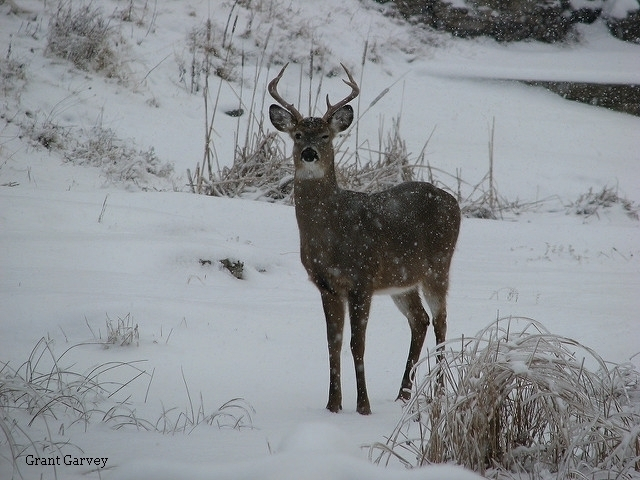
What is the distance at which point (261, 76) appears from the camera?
19.1 m

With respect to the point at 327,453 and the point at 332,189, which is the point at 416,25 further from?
the point at 327,453

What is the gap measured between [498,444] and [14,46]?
1348cm

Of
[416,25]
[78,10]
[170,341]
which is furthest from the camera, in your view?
[416,25]

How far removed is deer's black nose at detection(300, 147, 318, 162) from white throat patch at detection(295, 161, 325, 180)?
0.08 m

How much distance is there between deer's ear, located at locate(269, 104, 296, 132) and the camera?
528 centimetres

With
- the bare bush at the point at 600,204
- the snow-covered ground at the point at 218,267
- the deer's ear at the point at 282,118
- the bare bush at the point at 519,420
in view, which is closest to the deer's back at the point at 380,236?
the deer's ear at the point at 282,118

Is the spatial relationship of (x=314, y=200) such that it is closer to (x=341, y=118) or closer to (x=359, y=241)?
(x=359, y=241)

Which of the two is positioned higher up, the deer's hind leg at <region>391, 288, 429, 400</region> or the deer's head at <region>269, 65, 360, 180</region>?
the deer's head at <region>269, 65, 360, 180</region>

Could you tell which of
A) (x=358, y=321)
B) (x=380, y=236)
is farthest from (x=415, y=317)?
(x=358, y=321)

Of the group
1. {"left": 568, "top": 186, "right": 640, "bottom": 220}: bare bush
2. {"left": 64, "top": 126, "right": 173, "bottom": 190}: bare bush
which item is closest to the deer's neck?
{"left": 64, "top": 126, "right": 173, "bottom": 190}: bare bush

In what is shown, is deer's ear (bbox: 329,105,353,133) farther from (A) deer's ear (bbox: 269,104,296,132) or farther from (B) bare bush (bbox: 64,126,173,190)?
(B) bare bush (bbox: 64,126,173,190)

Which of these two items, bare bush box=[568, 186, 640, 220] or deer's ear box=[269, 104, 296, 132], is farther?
bare bush box=[568, 186, 640, 220]

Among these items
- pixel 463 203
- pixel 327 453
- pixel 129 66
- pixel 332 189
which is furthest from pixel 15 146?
pixel 327 453

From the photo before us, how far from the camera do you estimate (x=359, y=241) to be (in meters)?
4.90
